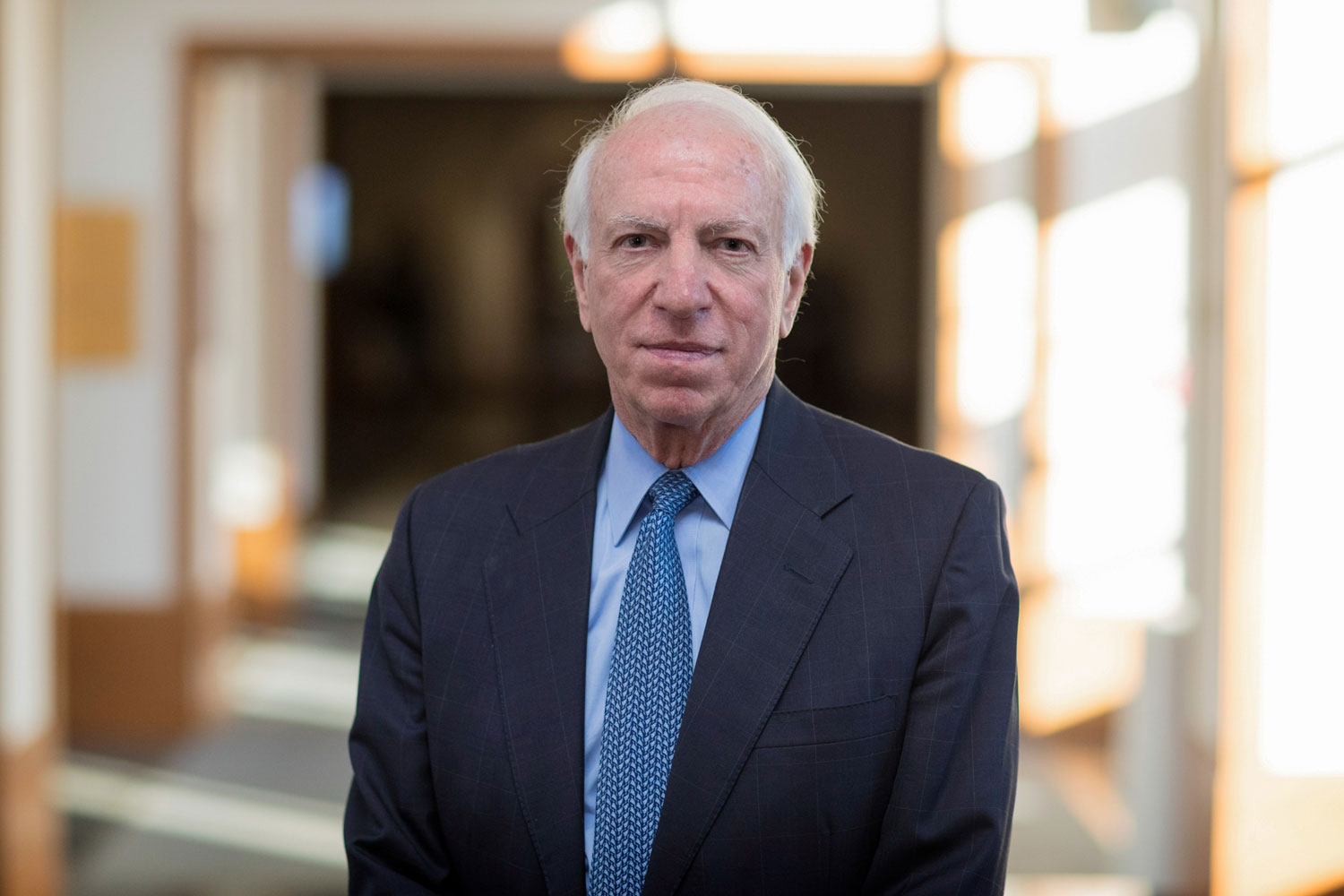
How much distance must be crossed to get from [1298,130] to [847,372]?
1598 cm

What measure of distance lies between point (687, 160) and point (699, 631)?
0.57m

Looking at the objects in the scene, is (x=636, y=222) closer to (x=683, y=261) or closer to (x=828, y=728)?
(x=683, y=261)

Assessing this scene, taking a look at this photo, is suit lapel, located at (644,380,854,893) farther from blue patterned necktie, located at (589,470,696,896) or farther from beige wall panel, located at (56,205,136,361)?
beige wall panel, located at (56,205,136,361)

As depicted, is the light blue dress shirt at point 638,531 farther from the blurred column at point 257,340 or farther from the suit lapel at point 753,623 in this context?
the blurred column at point 257,340

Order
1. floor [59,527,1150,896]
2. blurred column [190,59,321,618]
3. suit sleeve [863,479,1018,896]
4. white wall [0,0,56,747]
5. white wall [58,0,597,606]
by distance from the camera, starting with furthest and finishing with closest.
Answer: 1. blurred column [190,59,321,618]
2. white wall [58,0,597,606]
3. white wall [0,0,56,747]
4. floor [59,527,1150,896]
5. suit sleeve [863,479,1018,896]

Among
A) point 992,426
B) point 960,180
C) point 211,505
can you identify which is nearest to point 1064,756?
point 992,426

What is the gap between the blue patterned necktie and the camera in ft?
5.24

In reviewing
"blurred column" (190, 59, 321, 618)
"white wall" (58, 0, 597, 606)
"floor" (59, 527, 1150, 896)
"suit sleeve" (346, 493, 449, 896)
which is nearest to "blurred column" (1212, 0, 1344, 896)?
"floor" (59, 527, 1150, 896)

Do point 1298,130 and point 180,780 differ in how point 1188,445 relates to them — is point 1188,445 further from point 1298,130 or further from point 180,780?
point 180,780

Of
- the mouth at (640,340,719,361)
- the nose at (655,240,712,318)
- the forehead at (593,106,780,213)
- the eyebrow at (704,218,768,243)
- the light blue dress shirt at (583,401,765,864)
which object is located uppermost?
the forehead at (593,106,780,213)

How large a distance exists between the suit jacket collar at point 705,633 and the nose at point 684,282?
251 mm

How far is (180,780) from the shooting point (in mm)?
5523

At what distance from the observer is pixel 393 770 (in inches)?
66.4

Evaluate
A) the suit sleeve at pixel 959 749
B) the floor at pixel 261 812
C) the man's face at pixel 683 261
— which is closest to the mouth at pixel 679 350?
the man's face at pixel 683 261
